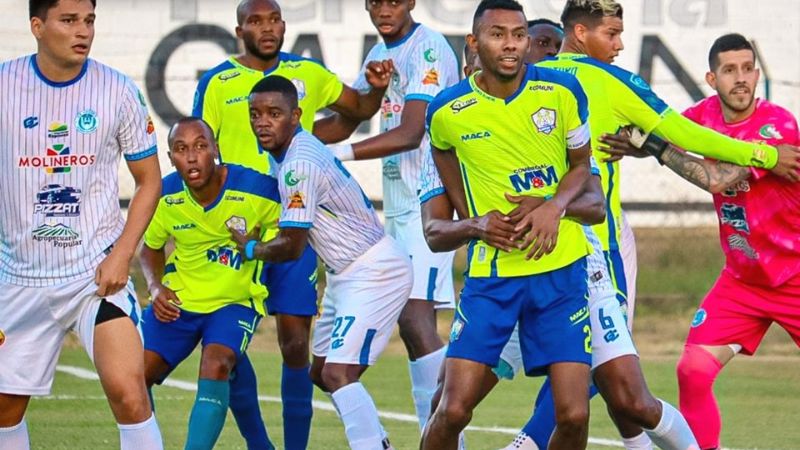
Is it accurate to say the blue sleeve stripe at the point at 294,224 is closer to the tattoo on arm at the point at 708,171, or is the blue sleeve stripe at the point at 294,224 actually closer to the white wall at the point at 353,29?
the tattoo on arm at the point at 708,171

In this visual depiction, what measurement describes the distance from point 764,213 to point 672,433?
1558 millimetres

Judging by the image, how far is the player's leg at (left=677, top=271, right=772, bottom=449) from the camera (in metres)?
8.10

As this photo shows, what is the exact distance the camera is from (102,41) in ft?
60.2

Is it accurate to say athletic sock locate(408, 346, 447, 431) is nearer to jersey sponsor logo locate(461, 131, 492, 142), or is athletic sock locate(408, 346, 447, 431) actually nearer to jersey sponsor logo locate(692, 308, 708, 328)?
jersey sponsor logo locate(692, 308, 708, 328)

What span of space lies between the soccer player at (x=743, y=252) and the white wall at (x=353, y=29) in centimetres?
985

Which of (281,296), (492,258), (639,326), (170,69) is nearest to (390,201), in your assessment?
(281,296)

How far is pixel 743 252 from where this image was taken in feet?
27.2

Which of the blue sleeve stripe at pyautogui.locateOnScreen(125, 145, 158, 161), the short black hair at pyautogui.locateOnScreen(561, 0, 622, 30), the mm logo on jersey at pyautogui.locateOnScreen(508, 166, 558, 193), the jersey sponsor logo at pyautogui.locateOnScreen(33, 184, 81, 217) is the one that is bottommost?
the jersey sponsor logo at pyautogui.locateOnScreen(33, 184, 81, 217)

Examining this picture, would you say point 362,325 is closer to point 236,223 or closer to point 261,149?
point 236,223

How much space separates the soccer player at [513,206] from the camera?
684cm

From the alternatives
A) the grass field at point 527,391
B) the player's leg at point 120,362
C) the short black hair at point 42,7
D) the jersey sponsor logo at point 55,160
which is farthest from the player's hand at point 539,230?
the grass field at point 527,391

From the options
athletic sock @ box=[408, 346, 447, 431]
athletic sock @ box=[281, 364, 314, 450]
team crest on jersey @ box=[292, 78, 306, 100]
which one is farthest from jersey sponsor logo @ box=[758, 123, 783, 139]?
athletic sock @ box=[281, 364, 314, 450]

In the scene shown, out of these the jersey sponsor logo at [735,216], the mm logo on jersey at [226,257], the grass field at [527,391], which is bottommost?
the grass field at [527,391]

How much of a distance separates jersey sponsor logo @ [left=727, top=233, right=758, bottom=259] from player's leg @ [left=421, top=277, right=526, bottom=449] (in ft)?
6.12
